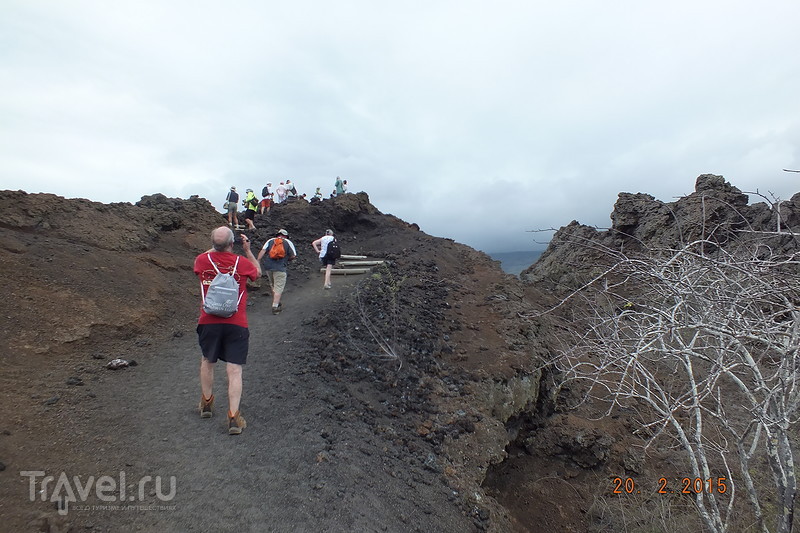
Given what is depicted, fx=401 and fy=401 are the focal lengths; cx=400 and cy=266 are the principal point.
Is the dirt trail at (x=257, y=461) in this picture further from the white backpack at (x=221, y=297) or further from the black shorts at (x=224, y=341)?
the white backpack at (x=221, y=297)

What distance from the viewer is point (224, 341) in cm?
370

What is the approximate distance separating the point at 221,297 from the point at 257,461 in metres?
1.46

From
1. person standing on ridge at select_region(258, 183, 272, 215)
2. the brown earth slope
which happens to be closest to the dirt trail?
the brown earth slope

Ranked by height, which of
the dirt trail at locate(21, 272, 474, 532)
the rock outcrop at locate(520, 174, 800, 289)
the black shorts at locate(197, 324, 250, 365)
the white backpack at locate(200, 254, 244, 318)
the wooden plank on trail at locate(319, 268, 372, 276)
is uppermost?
the rock outcrop at locate(520, 174, 800, 289)

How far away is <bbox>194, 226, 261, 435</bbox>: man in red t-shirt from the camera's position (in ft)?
12.0

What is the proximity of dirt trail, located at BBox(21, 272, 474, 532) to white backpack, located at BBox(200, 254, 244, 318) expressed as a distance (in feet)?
3.97

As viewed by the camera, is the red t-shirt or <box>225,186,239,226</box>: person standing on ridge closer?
the red t-shirt

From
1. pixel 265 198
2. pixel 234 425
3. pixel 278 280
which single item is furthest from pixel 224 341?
pixel 265 198

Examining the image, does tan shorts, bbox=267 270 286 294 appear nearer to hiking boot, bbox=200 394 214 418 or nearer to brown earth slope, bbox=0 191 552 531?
brown earth slope, bbox=0 191 552 531

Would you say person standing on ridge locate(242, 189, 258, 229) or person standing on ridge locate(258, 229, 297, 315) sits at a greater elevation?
person standing on ridge locate(242, 189, 258, 229)

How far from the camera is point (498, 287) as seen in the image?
11.4 meters
